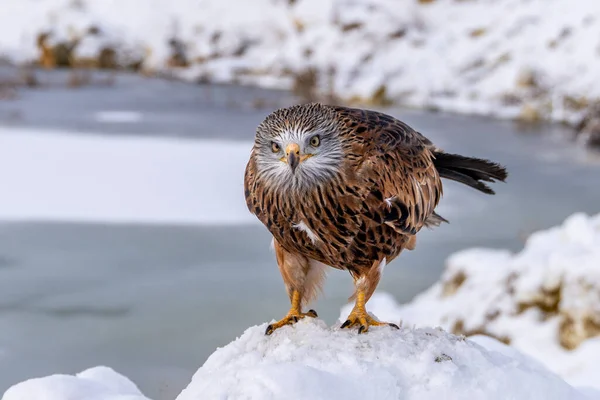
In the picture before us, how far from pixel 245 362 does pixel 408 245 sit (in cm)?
106

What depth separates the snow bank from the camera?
10945mm

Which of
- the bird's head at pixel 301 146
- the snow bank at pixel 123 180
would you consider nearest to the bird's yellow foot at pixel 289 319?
the bird's head at pixel 301 146

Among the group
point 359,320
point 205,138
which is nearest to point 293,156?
point 359,320

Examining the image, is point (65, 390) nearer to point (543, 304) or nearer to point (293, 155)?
point (293, 155)

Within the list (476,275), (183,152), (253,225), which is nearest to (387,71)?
(183,152)

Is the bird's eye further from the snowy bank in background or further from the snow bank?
the snow bank

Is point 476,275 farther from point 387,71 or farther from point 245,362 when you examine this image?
point 387,71

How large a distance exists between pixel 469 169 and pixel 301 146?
4.36ft

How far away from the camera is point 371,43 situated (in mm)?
28734

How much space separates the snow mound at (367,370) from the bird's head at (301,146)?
67 centimetres

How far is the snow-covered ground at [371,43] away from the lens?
22953mm

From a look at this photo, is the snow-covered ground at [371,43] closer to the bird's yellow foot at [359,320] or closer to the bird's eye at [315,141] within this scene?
the bird's yellow foot at [359,320]

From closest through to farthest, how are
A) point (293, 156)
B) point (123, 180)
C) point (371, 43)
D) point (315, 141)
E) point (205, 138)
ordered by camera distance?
1. point (293, 156)
2. point (315, 141)
3. point (123, 180)
4. point (205, 138)
5. point (371, 43)

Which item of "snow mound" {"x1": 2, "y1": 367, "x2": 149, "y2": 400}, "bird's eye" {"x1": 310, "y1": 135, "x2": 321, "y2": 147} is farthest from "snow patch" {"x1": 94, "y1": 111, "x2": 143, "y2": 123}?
"bird's eye" {"x1": 310, "y1": 135, "x2": 321, "y2": 147}
